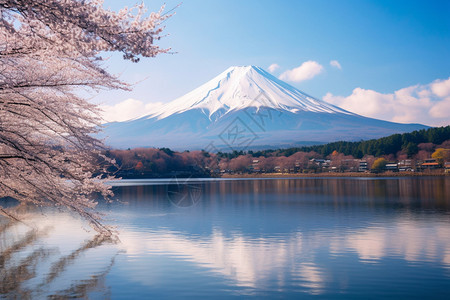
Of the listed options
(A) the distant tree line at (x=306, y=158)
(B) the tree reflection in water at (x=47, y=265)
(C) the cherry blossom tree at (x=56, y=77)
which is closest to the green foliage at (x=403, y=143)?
(A) the distant tree line at (x=306, y=158)

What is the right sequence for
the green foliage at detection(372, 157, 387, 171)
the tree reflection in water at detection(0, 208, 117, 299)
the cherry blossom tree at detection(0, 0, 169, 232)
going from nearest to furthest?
the cherry blossom tree at detection(0, 0, 169, 232) < the tree reflection in water at detection(0, 208, 117, 299) < the green foliage at detection(372, 157, 387, 171)

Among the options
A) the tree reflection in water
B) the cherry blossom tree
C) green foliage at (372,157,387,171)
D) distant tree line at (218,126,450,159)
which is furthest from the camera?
distant tree line at (218,126,450,159)

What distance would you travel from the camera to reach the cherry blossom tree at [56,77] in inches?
228

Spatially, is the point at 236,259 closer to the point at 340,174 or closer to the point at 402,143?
the point at 340,174

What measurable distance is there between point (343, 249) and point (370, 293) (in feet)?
14.1

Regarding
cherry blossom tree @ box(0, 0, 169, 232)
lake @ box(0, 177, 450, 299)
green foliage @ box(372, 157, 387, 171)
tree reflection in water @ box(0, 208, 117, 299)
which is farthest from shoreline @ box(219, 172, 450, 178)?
cherry blossom tree @ box(0, 0, 169, 232)

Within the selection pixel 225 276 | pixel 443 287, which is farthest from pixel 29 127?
pixel 443 287

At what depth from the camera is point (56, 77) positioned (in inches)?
310

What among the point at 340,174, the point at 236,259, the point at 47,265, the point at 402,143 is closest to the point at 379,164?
the point at 340,174

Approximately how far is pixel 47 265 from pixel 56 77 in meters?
5.01

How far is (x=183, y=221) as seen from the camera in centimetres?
1984

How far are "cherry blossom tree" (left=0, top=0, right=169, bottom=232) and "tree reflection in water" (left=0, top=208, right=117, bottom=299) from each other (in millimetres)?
1416

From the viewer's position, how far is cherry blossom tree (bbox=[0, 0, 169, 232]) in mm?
5801

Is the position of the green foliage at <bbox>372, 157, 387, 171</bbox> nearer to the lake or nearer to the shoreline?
the shoreline
